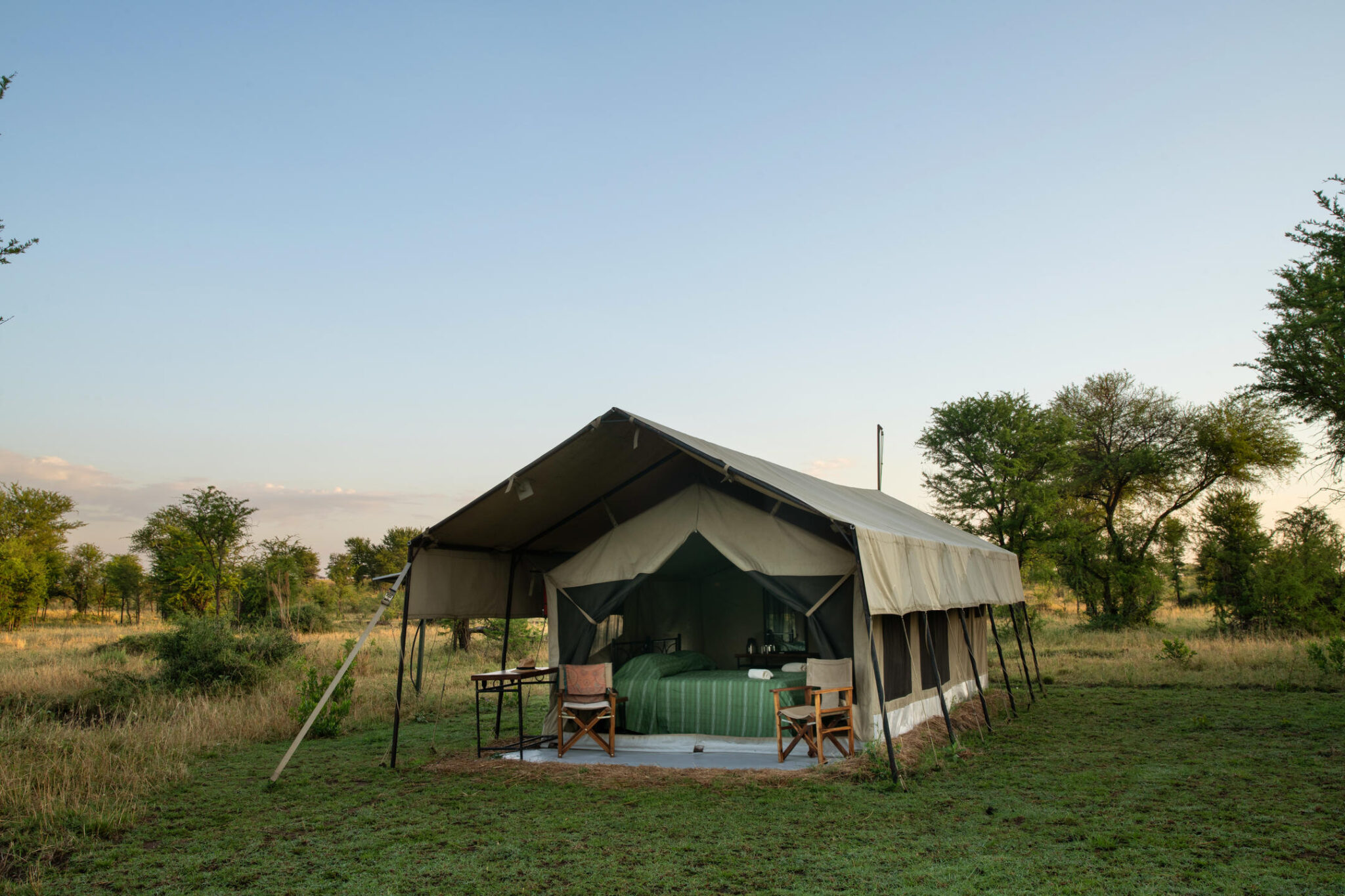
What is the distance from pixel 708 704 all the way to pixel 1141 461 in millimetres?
19035

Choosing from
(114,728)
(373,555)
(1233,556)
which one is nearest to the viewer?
(114,728)

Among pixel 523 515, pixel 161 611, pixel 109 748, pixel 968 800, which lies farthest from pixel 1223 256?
pixel 161 611

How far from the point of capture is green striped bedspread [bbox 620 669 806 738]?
742 cm

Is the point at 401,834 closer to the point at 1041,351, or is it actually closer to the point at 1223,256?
the point at 1223,256

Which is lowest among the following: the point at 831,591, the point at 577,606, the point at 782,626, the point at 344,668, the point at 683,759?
the point at 683,759

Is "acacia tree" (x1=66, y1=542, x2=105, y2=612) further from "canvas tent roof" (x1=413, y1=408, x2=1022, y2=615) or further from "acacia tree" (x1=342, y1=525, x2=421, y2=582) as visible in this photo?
"canvas tent roof" (x1=413, y1=408, x2=1022, y2=615)

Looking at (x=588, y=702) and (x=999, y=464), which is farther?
(x=999, y=464)

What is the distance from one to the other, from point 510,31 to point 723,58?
2.63 meters

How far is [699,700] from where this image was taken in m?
7.61

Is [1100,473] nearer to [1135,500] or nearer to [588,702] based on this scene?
[1135,500]

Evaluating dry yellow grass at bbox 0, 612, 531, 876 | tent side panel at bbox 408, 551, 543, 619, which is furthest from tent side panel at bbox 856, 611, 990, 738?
dry yellow grass at bbox 0, 612, 531, 876

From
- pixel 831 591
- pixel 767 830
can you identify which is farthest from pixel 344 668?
pixel 831 591

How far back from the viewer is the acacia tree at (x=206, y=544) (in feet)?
56.7

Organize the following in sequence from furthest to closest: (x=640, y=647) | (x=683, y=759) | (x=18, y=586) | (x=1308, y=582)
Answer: (x=18, y=586) < (x=1308, y=582) < (x=640, y=647) < (x=683, y=759)
